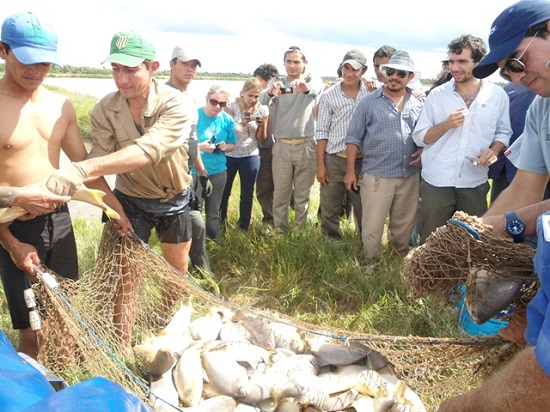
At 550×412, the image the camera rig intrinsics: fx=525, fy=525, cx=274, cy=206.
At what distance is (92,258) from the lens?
16.7 ft

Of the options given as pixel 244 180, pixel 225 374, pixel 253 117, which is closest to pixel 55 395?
pixel 225 374

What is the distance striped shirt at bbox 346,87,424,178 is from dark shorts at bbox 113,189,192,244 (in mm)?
2046

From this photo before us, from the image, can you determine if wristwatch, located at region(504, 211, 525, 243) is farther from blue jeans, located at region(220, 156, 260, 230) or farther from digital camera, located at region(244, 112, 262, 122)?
digital camera, located at region(244, 112, 262, 122)

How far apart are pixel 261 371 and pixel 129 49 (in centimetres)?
211

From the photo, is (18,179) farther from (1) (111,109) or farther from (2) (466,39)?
(2) (466,39)

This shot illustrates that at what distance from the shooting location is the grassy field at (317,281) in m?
3.97

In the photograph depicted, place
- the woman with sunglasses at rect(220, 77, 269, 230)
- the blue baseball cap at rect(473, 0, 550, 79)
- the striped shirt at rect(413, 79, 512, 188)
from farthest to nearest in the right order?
the woman with sunglasses at rect(220, 77, 269, 230) < the striped shirt at rect(413, 79, 512, 188) < the blue baseball cap at rect(473, 0, 550, 79)

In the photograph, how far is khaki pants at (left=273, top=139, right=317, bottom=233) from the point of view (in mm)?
5961

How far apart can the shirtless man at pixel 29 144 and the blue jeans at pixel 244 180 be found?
9.79 ft

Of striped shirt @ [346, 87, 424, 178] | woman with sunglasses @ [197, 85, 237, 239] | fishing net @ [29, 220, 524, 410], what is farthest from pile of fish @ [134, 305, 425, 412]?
woman with sunglasses @ [197, 85, 237, 239]

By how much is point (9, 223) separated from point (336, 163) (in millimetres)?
3373

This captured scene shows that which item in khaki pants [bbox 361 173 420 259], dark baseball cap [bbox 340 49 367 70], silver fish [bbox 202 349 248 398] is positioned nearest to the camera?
silver fish [bbox 202 349 248 398]

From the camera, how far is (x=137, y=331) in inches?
139

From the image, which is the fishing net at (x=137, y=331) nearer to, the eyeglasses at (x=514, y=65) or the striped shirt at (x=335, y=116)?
the eyeglasses at (x=514, y=65)
